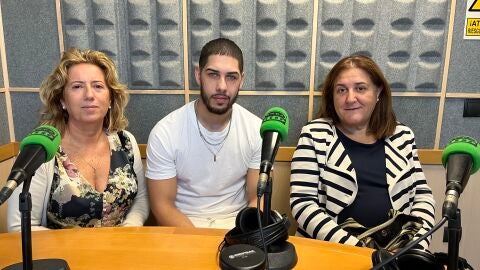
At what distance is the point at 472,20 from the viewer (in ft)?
6.08

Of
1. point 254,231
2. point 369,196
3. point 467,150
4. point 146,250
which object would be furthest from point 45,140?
point 369,196

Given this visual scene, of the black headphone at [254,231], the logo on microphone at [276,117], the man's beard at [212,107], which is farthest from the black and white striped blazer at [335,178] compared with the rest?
the logo on microphone at [276,117]

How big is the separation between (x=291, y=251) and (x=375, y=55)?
128 centimetres

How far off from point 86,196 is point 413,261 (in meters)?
1.19

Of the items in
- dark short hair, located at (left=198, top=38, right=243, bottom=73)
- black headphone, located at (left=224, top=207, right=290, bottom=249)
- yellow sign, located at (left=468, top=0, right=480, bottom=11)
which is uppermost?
yellow sign, located at (left=468, top=0, right=480, bottom=11)

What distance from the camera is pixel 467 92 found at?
1924mm

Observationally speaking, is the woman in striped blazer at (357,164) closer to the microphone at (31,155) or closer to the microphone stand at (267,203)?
the microphone stand at (267,203)

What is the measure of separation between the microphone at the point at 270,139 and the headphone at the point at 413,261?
0.34 m

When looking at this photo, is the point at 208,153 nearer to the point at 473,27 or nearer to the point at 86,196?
the point at 86,196

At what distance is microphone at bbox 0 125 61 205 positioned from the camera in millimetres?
707

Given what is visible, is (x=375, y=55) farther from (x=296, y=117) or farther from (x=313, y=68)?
(x=296, y=117)

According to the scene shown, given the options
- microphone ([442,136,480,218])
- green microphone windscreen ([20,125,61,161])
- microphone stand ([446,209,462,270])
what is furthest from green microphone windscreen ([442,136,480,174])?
green microphone windscreen ([20,125,61,161])

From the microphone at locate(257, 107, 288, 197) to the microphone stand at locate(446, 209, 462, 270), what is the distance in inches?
13.7

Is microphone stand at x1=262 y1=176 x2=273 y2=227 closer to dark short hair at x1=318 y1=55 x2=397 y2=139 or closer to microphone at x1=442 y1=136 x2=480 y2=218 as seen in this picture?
microphone at x1=442 y1=136 x2=480 y2=218
